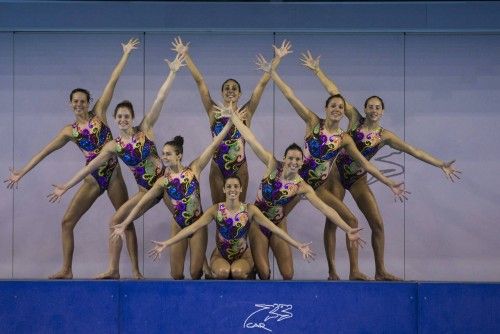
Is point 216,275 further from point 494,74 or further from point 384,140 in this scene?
point 494,74

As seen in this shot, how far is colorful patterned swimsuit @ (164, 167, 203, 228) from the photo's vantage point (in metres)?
7.75

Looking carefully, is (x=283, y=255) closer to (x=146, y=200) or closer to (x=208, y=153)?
(x=208, y=153)

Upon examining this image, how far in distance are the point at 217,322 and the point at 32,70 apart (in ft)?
13.2

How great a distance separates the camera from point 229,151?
27.2ft

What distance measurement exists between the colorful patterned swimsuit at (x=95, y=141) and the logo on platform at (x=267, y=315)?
6.50 feet

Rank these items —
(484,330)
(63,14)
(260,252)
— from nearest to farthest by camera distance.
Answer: (484,330) → (260,252) → (63,14)

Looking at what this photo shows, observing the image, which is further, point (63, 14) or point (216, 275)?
point (63, 14)

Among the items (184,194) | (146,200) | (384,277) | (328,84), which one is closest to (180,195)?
(184,194)

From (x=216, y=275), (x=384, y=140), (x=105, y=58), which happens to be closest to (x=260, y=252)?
(x=216, y=275)

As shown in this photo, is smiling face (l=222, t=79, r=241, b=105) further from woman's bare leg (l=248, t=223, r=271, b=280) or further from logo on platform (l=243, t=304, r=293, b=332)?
logo on platform (l=243, t=304, r=293, b=332)

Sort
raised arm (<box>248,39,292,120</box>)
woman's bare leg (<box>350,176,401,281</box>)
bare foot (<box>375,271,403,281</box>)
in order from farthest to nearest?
woman's bare leg (<box>350,176,401,281</box>) → bare foot (<box>375,271,403,281</box>) → raised arm (<box>248,39,292,120</box>)

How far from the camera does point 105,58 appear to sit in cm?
988

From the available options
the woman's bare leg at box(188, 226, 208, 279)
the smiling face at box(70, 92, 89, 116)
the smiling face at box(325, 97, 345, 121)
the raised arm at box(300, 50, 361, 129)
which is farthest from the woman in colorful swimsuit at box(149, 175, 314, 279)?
the smiling face at box(70, 92, 89, 116)

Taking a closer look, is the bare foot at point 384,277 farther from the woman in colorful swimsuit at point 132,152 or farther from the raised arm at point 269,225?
the woman in colorful swimsuit at point 132,152
